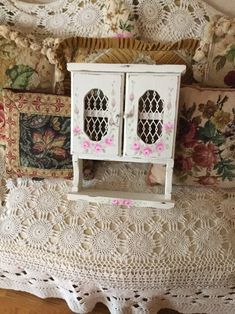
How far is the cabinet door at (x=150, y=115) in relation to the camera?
Answer: 1.25 meters

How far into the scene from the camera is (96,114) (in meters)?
1.32

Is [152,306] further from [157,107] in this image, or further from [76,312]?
[157,107]

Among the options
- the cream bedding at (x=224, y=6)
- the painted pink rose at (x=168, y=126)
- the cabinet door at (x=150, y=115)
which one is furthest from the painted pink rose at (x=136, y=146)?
the cream bedding at (x=224, y=6)

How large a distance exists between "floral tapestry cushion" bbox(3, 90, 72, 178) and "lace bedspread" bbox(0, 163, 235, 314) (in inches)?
2.1

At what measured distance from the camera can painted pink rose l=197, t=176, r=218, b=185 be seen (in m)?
1.41

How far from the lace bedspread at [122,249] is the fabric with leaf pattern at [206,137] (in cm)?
7

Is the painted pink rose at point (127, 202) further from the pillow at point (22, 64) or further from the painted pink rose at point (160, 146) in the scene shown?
the pillow at point (22, 64)

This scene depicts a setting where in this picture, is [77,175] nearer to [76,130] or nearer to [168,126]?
[76,130]

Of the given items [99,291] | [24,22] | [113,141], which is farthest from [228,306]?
[24,22]

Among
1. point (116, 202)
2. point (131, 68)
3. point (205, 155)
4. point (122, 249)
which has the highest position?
point (131, 68)

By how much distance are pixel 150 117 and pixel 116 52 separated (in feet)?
0.88

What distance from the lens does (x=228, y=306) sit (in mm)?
1371

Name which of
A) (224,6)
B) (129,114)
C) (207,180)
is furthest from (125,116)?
(224,6)

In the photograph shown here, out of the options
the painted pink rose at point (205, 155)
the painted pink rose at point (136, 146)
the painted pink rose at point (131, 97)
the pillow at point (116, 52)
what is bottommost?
the painted pink rose at point (205, 155)
